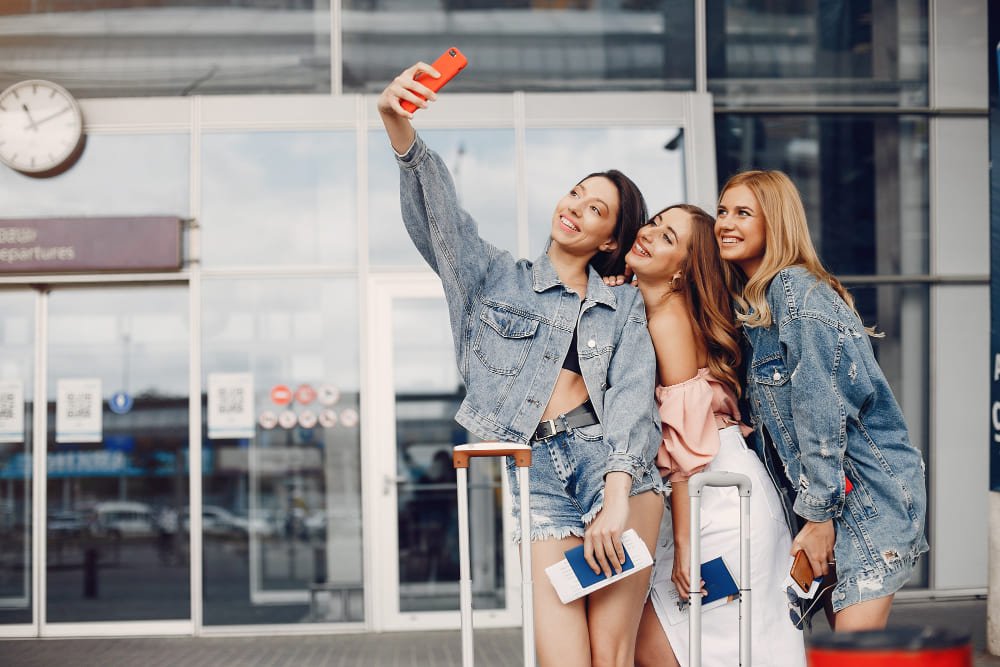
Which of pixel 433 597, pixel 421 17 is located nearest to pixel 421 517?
pixel 433 597

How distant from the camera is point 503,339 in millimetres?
2982

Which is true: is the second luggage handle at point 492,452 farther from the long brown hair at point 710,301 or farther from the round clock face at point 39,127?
the round clock face at point 39,127

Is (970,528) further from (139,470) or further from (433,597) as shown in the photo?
(139,470)

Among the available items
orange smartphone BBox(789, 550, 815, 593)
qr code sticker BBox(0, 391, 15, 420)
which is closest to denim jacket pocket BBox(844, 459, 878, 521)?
orange smartphone BBox(789, 550, 815, 593)

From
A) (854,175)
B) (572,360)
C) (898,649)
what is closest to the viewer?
(898,649)

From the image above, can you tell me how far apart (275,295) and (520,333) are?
5402mm

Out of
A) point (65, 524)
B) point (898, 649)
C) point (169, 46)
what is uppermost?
point (169, 46)

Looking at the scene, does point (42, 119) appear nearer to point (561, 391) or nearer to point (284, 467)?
point (284, 467)

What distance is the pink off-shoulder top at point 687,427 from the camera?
3084 millimetres

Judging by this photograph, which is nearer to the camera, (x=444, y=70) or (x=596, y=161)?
(x=444, y=70)

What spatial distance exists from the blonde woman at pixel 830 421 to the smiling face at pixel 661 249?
20cm

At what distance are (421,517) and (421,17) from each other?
397 centimetres

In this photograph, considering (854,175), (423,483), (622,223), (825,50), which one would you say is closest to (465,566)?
(622,223)

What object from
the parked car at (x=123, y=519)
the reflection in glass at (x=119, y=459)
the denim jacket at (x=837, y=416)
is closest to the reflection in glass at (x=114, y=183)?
the reflection in glass at (x=119, y=459)
